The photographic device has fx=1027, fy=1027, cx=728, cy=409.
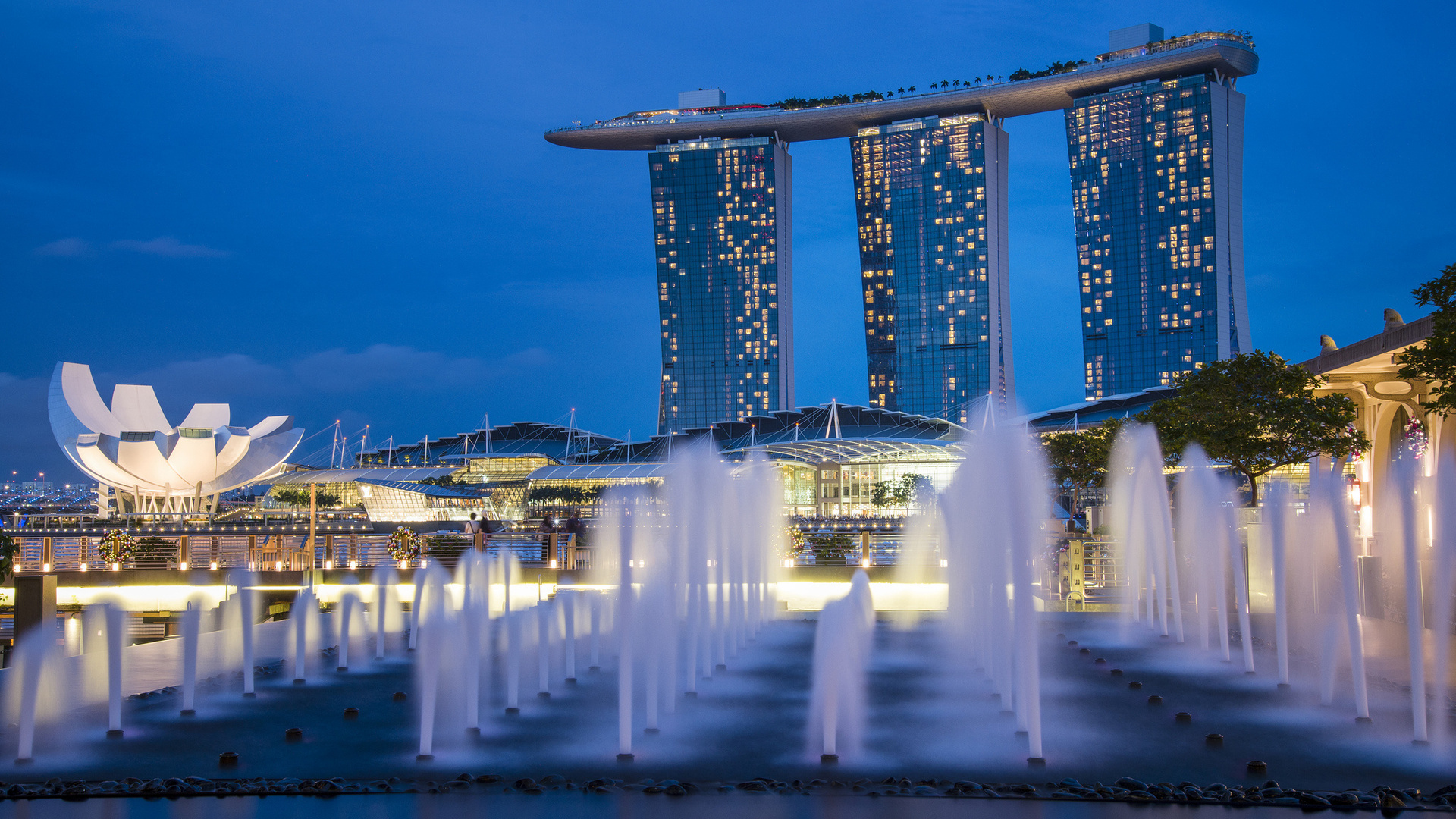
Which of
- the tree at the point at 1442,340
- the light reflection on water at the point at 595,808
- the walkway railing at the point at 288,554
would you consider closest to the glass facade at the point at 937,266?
the walkway railing at the point at 288,554

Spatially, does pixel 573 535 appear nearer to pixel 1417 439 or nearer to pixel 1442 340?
pixel 1442 340

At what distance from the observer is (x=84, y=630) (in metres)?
17.9

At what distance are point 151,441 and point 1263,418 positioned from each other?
53.7 metres

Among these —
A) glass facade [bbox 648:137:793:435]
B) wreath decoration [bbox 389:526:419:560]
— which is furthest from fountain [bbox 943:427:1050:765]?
glass facade [bbox 648:137:793:435]

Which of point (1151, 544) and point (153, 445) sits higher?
point (153, 445)

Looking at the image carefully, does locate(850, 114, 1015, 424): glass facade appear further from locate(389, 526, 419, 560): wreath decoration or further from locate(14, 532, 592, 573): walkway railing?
locate(389, 526, 419, 560): wreath decoration

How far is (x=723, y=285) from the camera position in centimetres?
11319

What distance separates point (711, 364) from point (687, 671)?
103 metres

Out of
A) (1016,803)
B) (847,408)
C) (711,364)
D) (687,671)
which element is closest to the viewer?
(1016,803)

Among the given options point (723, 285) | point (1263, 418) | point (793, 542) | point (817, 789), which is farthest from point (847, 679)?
point (723, 285)

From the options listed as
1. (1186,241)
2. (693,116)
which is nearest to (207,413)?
(693,116)

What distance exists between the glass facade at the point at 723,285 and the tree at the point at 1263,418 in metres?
90.4

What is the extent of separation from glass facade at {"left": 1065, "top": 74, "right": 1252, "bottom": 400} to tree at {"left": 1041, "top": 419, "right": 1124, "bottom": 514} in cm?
6000

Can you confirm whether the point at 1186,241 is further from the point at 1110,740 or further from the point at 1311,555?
the point at 1110,740
